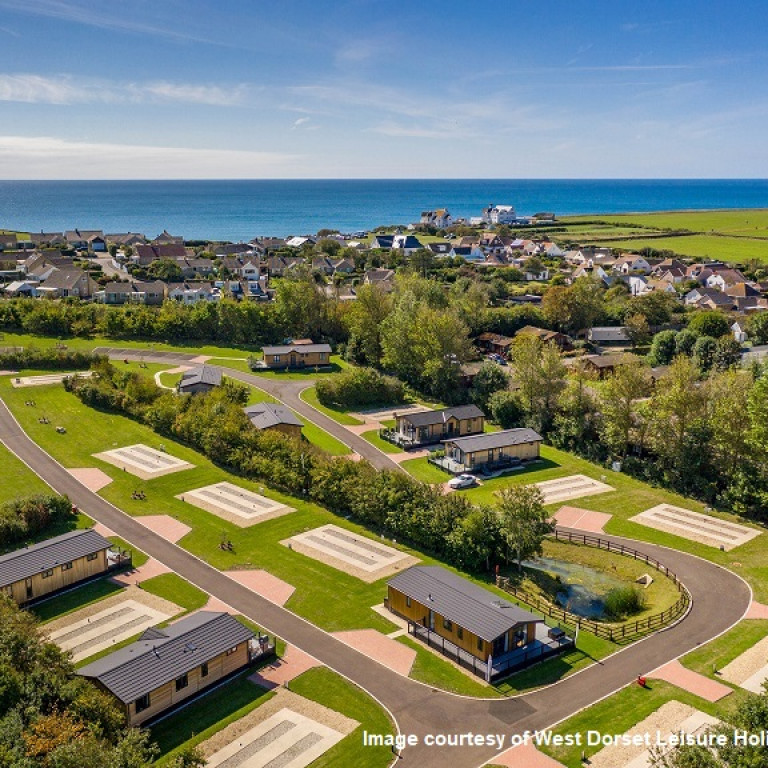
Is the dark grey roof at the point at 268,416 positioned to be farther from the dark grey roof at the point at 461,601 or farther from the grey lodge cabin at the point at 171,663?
the grey lodge cabin at the point at 171,663

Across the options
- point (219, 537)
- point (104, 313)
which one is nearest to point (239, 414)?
point (219, 537)

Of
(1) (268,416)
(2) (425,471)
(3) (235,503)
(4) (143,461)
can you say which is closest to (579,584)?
(2) (425,471)

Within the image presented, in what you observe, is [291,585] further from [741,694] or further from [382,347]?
[382,347]

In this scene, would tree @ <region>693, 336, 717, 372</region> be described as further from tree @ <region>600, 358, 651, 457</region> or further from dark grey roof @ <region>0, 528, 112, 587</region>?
dark grey roof @ <region>0, 528, 112, 587</region>

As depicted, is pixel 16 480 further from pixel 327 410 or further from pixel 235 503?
pixel 327 410

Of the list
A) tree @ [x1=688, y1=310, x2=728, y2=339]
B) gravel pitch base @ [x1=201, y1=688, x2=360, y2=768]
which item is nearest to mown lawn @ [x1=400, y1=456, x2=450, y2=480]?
gravel pitch base @ [x1=201, y1=688, x2=360, y2=768]

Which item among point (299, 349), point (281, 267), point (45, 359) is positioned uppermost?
point (281, 267)
